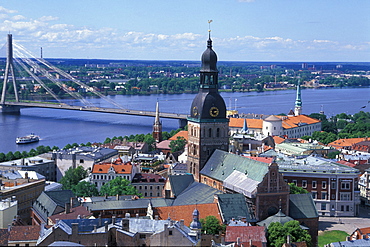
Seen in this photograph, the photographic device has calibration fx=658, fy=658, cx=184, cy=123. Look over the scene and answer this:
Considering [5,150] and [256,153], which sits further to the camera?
[5,150]

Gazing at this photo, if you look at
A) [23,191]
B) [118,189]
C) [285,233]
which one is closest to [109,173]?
[118,189]

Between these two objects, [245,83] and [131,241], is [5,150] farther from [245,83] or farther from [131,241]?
[245,83]

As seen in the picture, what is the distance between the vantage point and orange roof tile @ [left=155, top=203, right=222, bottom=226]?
26344mm

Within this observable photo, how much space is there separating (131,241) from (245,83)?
170438 millimetres

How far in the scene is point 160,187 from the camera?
128 ft

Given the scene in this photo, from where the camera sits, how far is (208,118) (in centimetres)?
3209

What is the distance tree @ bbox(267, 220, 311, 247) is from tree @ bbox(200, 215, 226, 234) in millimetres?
1840

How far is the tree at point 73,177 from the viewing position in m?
39.1

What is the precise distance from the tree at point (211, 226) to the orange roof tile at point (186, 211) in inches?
34.4

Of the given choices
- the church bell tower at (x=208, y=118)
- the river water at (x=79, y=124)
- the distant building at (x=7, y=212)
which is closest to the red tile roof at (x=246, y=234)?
the church bell tower at (x=208, y=118)

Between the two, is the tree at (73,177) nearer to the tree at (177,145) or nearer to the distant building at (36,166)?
the distant building at (36,166)

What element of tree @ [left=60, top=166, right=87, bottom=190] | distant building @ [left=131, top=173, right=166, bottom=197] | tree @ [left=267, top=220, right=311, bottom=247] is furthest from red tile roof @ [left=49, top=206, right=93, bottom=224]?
distant building @ [left=131, top=173, right=166, bottom=197]

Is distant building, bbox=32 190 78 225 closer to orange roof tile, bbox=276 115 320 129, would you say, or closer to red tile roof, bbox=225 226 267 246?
red tile roof, bbox=225 226 267 246

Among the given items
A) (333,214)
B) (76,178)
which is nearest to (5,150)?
(76,178)
